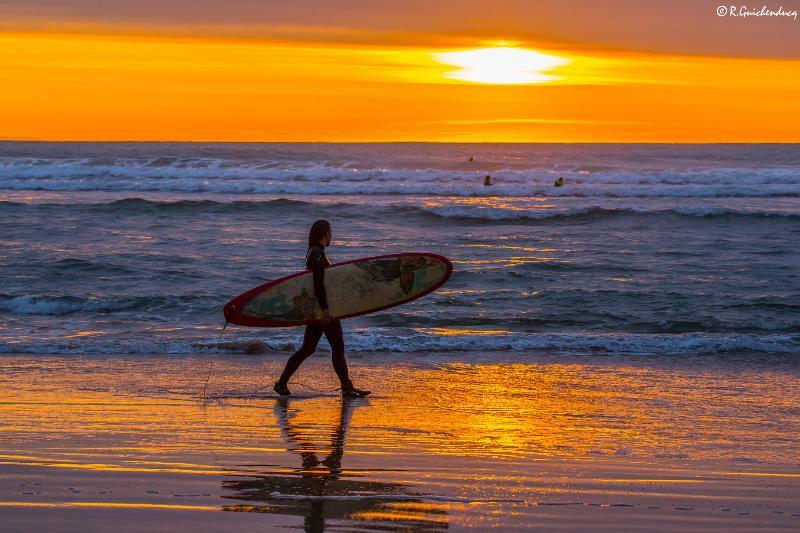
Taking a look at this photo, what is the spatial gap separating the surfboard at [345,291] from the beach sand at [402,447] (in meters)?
0.66

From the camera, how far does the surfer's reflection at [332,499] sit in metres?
4.42

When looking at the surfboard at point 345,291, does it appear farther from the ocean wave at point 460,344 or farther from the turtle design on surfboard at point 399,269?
the ocean wave at point 460,344

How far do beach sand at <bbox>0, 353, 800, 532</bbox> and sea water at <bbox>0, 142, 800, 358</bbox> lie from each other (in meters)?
1.35

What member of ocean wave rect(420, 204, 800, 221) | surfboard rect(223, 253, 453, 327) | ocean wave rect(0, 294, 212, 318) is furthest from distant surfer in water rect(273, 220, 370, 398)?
ocean wave rect(420, 204, 800, 221)

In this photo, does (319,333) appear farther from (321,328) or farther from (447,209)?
(447,209)

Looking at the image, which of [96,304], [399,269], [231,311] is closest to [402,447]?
[231,311]

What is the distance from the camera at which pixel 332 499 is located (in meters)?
4.74

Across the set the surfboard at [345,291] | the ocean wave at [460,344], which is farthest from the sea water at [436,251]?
the surfboard at [345,291]

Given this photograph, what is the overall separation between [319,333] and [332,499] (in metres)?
3.31

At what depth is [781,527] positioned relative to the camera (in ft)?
14.5

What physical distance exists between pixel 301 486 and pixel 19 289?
10403 millimetres

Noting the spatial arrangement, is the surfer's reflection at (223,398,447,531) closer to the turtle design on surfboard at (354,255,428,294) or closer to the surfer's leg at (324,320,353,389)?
the surfer's leg at (324,320,353,389)

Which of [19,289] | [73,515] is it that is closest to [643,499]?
[73,515]

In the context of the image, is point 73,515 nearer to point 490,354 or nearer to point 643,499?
point 643,499
